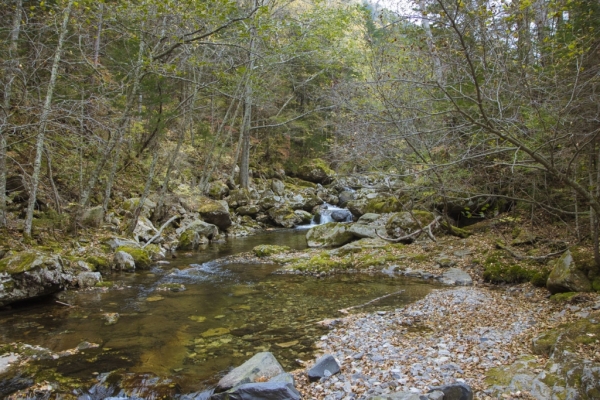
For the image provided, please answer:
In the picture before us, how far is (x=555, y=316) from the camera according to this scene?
6.08m

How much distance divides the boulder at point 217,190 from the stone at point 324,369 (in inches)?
733

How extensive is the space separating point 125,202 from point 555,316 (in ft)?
49.0

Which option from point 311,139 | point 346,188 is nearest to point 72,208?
point 346,188

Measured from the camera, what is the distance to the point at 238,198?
23.0 meters

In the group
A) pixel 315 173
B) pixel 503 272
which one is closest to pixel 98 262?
pixel 503 272

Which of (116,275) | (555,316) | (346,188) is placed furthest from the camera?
(346,188)

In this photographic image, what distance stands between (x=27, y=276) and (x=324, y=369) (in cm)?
630

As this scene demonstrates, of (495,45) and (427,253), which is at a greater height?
(495,45)

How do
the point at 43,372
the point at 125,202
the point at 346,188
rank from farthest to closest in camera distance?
the point at 346,188 < the point at 125,202 < the point at 43,372

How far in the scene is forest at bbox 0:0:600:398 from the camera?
230 inches

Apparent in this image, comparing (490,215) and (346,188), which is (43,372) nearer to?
(490,215)

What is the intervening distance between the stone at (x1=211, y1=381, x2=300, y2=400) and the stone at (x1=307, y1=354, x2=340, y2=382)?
0.48 m

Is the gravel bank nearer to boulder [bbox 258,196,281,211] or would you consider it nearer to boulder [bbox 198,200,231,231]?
boulder [bbox 198,200,231,231]

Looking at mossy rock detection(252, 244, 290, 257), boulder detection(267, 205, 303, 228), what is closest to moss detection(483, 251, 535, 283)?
mossy rock detection(252, 244, 290, 257)
